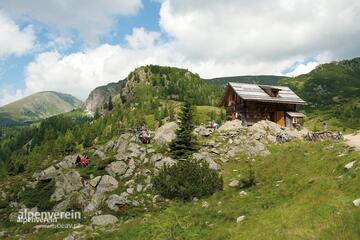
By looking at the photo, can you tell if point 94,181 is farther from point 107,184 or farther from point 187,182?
point 187,182

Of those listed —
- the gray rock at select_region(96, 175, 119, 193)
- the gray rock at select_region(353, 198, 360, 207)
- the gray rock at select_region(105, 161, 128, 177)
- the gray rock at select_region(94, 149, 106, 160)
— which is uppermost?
the gray rock at select_region(353, 198, 360, 207)

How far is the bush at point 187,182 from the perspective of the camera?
1112 inches

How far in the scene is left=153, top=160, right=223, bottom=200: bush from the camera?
2825 centimetres

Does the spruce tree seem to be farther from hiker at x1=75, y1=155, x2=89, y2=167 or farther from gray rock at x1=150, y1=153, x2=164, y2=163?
hiker at x1=75, y1=155, x2=89, y2=167

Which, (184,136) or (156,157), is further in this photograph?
(184,136)

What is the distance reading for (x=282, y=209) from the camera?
19.1 meters

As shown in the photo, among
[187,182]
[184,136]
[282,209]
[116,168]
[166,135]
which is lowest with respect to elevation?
[187,182]

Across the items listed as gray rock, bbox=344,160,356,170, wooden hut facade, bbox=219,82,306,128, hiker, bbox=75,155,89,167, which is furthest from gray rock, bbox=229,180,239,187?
wooden hut facade, bbox=219,82,306,128

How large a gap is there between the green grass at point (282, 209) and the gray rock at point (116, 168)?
1020 centimetres

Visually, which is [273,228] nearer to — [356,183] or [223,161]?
[356,183]

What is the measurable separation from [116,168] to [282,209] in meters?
21.5

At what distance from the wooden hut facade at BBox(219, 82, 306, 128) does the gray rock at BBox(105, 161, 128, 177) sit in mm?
23484

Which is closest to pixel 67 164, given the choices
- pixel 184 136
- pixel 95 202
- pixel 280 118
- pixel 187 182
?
pixel 95 202

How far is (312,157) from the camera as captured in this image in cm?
2919
